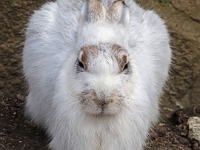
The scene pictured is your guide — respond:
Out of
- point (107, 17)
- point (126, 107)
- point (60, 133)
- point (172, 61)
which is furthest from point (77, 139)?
point (172, 61)

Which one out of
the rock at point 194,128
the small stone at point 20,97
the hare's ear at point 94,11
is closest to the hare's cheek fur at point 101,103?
the hare's ear at point 94,11

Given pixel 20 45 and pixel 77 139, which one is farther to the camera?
pixel 20 45

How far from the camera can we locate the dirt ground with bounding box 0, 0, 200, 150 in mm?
6262

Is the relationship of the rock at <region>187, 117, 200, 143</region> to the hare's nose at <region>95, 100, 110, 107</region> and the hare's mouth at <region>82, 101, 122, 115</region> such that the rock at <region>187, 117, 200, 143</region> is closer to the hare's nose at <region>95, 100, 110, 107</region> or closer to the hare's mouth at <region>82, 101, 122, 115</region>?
the hare's mouth at <region>82, 101, 122, 115</region>

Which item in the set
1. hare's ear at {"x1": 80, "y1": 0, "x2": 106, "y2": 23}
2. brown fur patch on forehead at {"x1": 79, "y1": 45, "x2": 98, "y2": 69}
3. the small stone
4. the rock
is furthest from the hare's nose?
the small stone

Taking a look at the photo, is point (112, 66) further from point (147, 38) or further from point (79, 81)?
point (147, 38)

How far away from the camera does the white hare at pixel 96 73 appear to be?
4562 mm

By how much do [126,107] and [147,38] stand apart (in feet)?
4.03

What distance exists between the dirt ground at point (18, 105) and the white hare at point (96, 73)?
1.46ft

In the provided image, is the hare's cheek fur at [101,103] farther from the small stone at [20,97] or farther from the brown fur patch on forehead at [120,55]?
the small stone at [20,97]

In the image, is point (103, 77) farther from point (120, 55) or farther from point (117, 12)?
point (117, 12)

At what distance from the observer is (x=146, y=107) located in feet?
16.3

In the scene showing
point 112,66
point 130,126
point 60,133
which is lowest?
point 60,133

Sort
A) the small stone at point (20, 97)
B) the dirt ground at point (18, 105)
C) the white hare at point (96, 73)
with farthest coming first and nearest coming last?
the small stone at point (20, 97) → the dirt ground at point (18, 105) → the white hare at point (96, 73)
